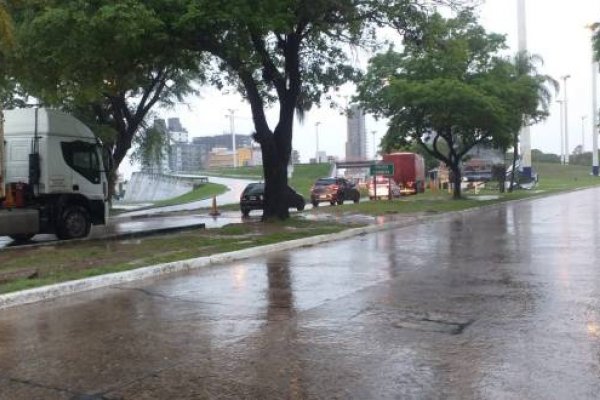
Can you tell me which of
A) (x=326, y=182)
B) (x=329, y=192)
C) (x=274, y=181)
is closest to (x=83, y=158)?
(x=274, y=181)

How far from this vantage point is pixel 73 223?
18.2 meters

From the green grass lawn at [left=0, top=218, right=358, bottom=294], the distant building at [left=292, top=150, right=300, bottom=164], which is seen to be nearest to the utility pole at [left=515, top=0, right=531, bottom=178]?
the green grass lawn at [left=0, top=218, right=358, bottom=294]

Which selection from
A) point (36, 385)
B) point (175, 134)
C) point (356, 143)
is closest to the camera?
point (36, 385)

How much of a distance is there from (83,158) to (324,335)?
528 inches

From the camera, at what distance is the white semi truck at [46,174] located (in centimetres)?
1706

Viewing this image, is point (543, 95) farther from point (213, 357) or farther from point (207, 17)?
point (213, 357)

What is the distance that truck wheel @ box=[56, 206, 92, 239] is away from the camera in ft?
58.4

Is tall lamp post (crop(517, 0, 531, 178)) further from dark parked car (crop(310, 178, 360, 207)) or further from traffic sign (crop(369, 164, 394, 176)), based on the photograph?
traffic sign (crop(369, 164, 394, 176))

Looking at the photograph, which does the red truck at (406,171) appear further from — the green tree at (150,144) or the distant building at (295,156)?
the distant building at (295,156)

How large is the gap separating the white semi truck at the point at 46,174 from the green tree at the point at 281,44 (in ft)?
14.1

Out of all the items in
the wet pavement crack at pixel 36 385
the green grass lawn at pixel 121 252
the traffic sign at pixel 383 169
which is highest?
the traffic sign at pixel 383 169

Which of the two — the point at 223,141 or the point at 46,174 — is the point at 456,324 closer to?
the point at 46,174

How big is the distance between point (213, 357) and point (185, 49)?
48.2ft

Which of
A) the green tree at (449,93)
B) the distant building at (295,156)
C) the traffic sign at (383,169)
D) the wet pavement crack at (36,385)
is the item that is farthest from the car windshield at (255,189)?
the distant building at (295,156)
